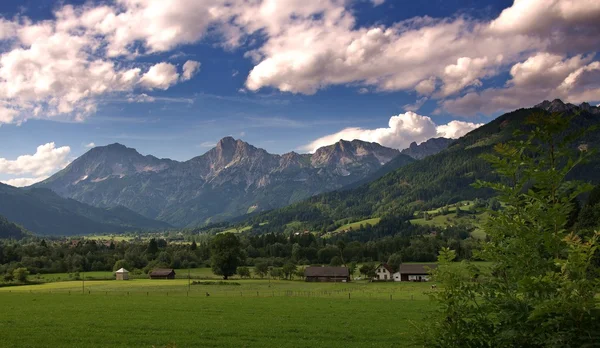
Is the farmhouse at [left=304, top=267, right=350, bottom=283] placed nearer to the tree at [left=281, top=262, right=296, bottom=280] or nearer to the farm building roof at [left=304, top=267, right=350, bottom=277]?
the farm building roof at [left=304, top=267, right=350, bottom=277]

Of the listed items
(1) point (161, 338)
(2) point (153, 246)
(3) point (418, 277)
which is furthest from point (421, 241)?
(1) point (161, 338)

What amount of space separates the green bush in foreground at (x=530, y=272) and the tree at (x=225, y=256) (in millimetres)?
110797

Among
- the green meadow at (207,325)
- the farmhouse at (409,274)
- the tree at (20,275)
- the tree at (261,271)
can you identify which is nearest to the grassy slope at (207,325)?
the green meadow at (207,325)

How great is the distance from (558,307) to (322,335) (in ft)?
93.5

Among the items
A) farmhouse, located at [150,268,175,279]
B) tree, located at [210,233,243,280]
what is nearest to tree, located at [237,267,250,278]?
tree, located at [210,233,243,280]

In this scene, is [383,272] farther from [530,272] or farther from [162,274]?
[530,272]

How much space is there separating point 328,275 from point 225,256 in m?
30.3

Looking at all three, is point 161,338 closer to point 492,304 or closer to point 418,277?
point 492,304

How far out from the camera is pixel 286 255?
573 ft

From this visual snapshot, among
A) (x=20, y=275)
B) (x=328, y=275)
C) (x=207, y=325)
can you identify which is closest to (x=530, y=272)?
(x=207, y=325)

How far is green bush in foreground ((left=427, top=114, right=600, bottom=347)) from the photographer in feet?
25.7

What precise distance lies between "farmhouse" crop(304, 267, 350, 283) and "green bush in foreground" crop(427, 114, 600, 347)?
11710 cm

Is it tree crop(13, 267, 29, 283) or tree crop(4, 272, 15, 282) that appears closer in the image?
tree crop(4, 272, 15, 282)

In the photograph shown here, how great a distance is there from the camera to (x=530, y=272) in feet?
29.0
